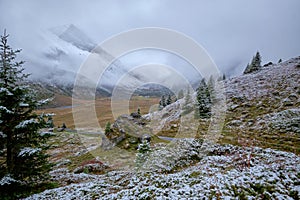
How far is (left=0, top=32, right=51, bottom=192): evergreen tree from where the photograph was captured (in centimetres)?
1111

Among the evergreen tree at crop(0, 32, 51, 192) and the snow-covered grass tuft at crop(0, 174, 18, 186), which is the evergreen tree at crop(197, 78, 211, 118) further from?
the snow-covered grass tuft at crop(0, 174, 18, 186)

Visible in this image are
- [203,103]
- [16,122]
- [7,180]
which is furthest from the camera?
[203,103]

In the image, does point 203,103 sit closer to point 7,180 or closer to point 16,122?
point 16,122

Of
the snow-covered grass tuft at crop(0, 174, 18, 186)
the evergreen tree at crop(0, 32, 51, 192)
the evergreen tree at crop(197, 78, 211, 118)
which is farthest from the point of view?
the evergreen tree at crop(197, 78, 211, 118)

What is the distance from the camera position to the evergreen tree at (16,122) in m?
11.1

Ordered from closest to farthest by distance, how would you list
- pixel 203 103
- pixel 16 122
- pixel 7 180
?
pixel 7 180, pixel 16 122, pixel 203 103

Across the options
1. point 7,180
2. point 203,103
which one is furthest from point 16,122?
point 203,103

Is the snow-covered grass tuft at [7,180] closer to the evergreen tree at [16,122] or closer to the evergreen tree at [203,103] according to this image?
the evergreen tree at [16,122]

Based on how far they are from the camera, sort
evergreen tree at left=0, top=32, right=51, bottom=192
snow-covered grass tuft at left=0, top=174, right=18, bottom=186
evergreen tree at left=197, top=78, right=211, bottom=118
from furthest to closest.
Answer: evergreen tree at left=197, top=78, right=211, bottom=118, evergreen tree at left=0, top=32, right=51, bottom=192, snow-covered grass tuft at left=0, top=174, right=18, bottom=186

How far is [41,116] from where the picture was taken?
478 inches

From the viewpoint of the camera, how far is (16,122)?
11.7m

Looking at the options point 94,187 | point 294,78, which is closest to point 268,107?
point 294,78

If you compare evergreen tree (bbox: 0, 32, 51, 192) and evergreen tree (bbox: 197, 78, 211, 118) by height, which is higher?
evergreen tree (bbox: 197, 78, 211, 118)

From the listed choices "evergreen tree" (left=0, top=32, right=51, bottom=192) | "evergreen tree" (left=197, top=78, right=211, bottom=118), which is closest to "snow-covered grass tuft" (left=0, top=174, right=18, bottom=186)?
"evergreen tree" (left=0, top=32, right=51, bottom=192)
